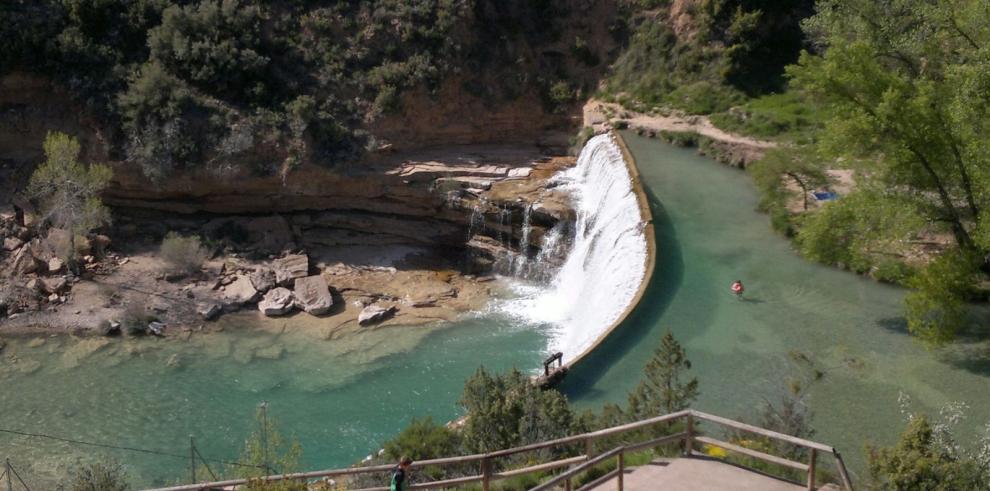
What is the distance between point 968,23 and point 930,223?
3679mm

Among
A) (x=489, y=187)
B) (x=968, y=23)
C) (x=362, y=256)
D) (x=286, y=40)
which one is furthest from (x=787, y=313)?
(x=286, y=40)

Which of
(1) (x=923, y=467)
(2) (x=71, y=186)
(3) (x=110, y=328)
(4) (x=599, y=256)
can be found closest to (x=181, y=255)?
(3) (x=110, y=328)

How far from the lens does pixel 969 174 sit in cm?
1683

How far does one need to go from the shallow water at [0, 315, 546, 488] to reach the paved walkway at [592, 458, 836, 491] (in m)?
8.94

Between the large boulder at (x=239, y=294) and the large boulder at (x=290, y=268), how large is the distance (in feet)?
2.71

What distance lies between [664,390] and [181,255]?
1728 cm

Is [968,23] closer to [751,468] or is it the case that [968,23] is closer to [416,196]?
[751,468]

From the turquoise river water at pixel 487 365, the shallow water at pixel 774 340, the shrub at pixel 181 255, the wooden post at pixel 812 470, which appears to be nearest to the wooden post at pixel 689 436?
the wooden post at pixel 812 470

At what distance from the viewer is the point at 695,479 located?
10.9 meters

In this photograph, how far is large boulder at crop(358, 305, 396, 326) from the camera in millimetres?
25125

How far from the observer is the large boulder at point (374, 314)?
2512cm

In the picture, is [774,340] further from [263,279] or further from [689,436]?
[263,279]

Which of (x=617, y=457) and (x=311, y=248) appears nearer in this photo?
(x=617, y=457)

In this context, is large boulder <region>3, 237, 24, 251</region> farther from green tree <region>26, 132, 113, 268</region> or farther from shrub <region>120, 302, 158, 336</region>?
shrub <region>120, 302, 158, 336</region>
